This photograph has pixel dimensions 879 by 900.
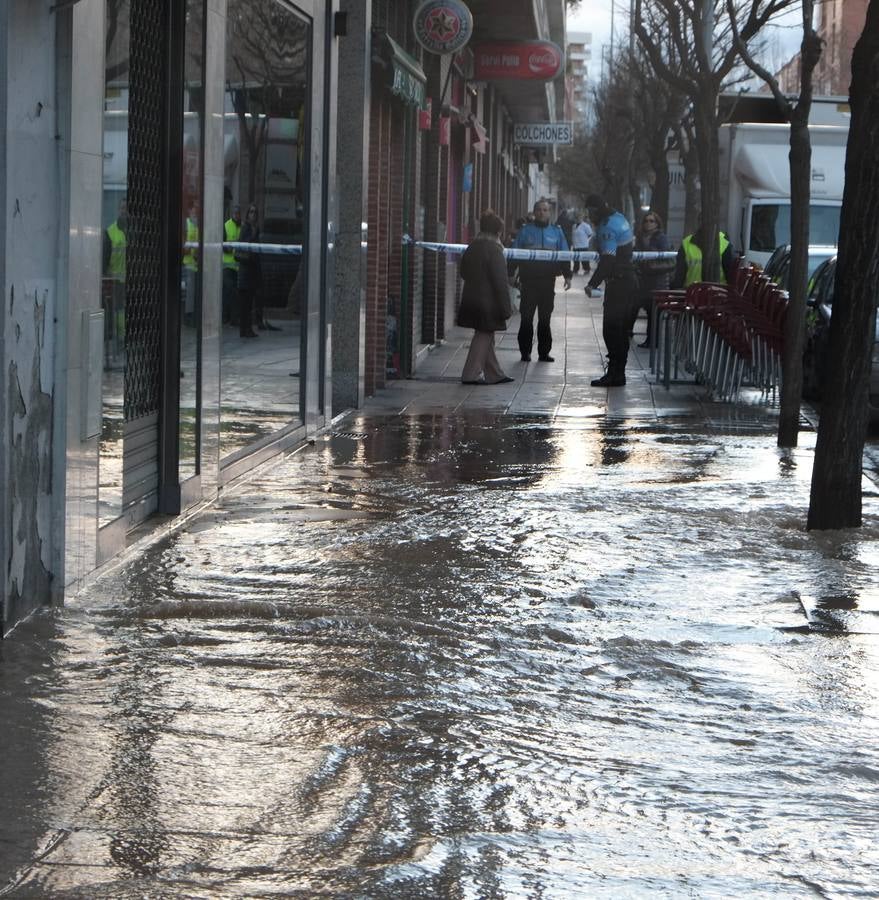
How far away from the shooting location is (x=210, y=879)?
3.85 meters

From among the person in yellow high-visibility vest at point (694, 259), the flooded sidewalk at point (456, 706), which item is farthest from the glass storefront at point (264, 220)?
the person in yellow high-visibility vest at point (694, 259)

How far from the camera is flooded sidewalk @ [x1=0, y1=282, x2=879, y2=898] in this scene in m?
4.04

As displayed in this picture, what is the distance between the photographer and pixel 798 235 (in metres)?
11.9

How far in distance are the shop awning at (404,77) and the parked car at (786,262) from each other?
415cm

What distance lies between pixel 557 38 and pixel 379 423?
2991cm

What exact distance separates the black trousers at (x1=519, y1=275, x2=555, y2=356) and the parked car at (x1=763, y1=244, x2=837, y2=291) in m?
2.44

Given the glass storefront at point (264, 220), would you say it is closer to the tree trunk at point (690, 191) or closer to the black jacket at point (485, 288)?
the black jacket at point (485, 288)

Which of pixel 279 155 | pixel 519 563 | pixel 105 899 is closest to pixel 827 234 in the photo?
pixel 279 155

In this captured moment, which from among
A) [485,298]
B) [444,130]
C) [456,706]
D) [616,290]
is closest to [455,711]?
[456,706]

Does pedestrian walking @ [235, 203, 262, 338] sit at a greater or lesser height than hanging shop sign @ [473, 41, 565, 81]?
lesser

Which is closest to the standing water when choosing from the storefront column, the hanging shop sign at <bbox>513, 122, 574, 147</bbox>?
the storefront column

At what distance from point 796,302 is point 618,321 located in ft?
17.1

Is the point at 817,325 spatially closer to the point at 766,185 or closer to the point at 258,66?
the point at 258,66

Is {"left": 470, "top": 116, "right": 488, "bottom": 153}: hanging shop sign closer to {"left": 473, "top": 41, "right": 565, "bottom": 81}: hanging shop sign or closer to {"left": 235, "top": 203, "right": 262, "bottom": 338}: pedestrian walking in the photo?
{"left": 473, "top": 41, "right": 565, "bottom": 81}: hanging shop sign
